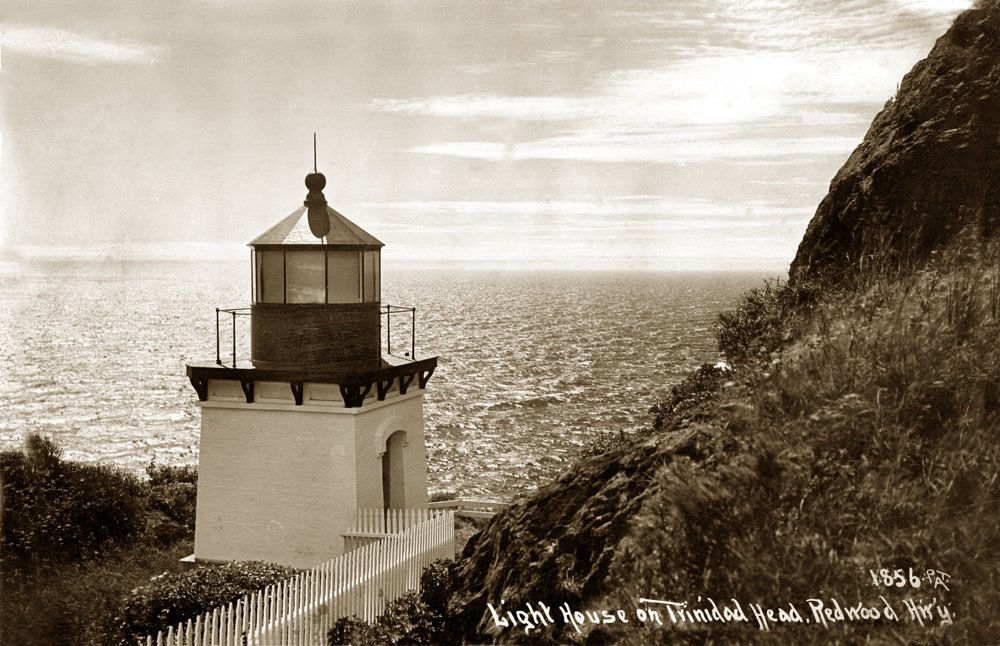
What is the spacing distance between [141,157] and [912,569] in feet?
144

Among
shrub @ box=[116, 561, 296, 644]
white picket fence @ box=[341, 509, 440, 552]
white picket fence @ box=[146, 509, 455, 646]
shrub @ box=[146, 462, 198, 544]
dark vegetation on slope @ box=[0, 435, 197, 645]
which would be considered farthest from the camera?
shrub @ box=[146, 462, 198, 544]

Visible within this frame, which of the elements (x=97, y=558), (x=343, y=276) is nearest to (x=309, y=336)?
(x=343, y=276)

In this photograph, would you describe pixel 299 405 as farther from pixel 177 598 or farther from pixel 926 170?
pixel 926 170

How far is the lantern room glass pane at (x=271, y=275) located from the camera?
13.7 m

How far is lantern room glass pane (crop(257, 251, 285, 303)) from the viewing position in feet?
45.0

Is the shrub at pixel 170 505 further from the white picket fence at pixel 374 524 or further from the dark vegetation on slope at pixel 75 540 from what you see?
Result: the white picket fence at pixel 374 524

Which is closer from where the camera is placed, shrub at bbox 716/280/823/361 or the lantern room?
shrub at bbox 716/280/823/361

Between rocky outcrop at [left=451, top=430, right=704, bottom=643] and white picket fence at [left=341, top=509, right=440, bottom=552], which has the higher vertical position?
rocky outcrop at [left=451, top=430, right=704, bottom=643]

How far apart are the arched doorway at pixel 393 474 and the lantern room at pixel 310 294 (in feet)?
6.51

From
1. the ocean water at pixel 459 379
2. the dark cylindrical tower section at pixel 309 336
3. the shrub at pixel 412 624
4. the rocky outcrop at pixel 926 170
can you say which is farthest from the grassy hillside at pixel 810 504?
the ocean water at pixel 459 379

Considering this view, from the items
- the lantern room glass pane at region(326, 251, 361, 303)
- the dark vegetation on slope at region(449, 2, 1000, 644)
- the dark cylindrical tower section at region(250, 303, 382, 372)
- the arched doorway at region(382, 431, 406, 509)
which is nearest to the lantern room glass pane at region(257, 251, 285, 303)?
the dark cylindrical tower section at region(250, 303, 382, 372)

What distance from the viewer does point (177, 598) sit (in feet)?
35.2

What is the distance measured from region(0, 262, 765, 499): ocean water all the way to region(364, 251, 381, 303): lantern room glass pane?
2.46m

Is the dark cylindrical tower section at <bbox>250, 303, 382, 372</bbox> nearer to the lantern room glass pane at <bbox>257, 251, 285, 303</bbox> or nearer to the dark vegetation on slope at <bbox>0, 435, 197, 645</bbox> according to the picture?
the lantern room glass pane at <bbox>257, 251, 285, 303</bbox>
